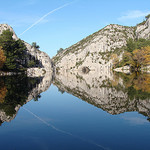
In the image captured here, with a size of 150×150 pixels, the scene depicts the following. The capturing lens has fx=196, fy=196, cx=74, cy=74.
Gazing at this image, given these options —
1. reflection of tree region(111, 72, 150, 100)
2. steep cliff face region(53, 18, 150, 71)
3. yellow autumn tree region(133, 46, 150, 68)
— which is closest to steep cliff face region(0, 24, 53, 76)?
steep cliff face region(53, 18, 150, 71)

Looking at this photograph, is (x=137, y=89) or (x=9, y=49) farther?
(x=9, y=49)

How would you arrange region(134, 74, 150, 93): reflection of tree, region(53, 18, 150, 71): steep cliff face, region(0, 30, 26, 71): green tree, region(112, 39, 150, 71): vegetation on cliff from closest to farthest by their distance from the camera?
region(134, 74, 150, 93): reflection of tree < region(0, 30, 26, 71): green tree < region(112, 39, 150, 71): vegetation on cliff < region(53, 18, 150, 71): steep cliff face

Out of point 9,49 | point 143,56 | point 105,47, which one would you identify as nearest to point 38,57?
point 9,49

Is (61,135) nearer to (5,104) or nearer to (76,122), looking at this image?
(76,122)

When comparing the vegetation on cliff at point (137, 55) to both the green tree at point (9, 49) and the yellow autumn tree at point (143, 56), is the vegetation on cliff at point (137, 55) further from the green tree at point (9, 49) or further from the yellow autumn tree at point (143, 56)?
the green tree at point (9, 49)

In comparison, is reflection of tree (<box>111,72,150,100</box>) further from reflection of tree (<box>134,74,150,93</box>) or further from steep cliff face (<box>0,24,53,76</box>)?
steep cliff face (<box>0,24,53,76</box>)

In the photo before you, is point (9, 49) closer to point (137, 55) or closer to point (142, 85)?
point (137, 55)

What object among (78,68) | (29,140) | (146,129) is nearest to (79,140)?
(29,140)

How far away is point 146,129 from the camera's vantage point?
13.0 metres

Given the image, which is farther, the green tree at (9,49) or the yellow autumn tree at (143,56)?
the yellow autumn tree at (143,56)

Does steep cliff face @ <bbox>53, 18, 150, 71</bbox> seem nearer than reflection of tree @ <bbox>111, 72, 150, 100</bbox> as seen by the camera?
No

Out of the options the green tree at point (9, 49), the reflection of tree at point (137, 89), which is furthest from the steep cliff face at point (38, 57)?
the reflection of tree at point (137, 89)

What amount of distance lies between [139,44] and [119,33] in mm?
72069

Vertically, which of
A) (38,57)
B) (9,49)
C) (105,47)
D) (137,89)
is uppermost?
(105,47)
